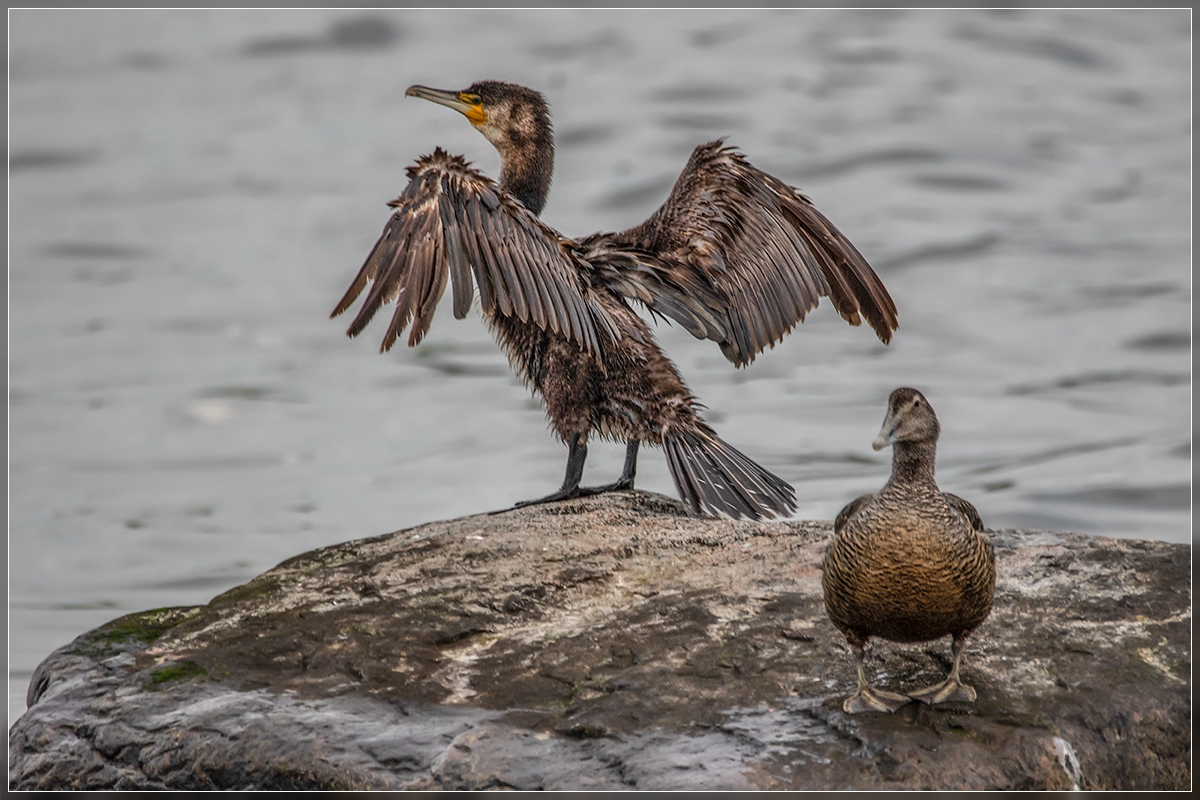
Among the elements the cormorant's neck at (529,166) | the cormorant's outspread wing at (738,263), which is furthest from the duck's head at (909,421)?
the cormorant's neck at (529,166)

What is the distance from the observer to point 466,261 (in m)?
4.96

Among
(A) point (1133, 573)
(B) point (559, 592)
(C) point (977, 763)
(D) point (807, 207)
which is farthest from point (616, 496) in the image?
(C) point (977, 763)

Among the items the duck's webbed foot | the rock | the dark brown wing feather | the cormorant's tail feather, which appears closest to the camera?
the rock

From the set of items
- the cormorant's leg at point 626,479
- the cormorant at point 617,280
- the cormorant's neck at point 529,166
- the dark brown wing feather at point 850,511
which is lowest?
the cormorant's leg at point 626,479

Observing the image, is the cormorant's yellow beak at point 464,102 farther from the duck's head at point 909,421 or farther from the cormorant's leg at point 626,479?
the duck's head at point 909,421

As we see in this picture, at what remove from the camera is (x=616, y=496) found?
17.9ft

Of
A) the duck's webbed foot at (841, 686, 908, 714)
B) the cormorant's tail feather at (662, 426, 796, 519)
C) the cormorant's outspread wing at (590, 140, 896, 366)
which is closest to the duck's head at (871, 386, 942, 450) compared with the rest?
the duck's webbed foot at (841, 686, 908, 714)

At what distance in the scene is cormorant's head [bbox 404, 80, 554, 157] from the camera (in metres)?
6.48

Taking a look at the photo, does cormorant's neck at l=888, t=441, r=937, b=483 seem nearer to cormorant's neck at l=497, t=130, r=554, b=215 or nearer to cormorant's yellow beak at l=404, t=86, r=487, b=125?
cormorant's neck at l=497, t=130, r=554, b=215

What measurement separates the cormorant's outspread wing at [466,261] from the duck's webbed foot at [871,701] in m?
1.85

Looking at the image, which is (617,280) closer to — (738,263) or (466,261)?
(738,263)

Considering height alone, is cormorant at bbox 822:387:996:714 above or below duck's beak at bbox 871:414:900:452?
below

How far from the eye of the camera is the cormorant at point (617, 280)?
493 cm

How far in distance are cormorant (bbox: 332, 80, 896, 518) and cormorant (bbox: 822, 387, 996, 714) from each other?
1267 millimetres
